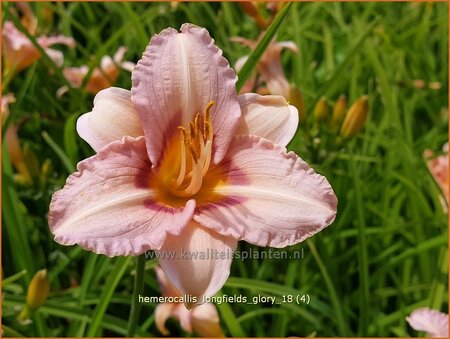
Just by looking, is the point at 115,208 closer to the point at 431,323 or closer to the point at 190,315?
the point at 190,315

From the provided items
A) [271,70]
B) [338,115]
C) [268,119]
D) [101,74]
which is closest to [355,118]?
[338,115]

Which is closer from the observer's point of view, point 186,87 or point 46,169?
point 186,87

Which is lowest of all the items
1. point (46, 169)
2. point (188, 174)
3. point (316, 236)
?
point (316, 236)

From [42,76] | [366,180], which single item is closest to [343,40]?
[366,180]

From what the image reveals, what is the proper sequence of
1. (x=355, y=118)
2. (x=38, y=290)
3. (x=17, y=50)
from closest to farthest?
(x=38, y=290)
(x=355, y=118)
(x=17, y=50)

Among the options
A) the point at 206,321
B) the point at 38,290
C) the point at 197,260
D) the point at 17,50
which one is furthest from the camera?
the point at 17,50

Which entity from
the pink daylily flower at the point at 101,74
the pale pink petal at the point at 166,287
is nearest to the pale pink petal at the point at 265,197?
the pale pink petal at the point at 166,287

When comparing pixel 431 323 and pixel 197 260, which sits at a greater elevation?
pixel 197 260
